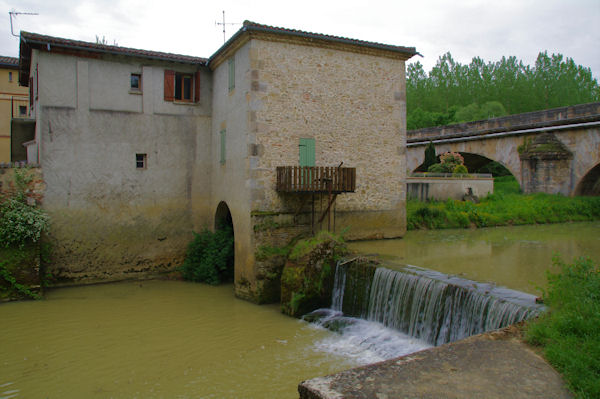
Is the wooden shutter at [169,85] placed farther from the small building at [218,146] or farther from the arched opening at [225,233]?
the arched opening at [225,233]

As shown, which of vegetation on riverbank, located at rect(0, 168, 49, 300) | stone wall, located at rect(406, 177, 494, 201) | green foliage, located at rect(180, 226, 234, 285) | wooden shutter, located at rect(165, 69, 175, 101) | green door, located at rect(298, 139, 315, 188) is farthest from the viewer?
stone wall, located at rect(406, 177, 494, 201)

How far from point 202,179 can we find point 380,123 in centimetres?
639

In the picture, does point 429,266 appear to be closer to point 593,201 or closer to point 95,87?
point 95,87

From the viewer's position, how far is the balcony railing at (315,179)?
13055 mm

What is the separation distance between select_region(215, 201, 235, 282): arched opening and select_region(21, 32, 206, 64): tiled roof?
5.09 metres

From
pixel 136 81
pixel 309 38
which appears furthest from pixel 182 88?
pixel 309 38

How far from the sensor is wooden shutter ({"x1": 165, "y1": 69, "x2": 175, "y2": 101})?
1598 centimetres

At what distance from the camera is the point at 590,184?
966 inches

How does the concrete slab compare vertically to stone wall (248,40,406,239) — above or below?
below

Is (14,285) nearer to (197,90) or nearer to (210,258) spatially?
(210,258)

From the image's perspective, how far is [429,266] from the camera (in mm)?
11711

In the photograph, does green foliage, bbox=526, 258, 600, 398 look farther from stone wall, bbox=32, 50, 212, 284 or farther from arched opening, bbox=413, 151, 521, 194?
arched opening, bbox=413, 151, 521, 194

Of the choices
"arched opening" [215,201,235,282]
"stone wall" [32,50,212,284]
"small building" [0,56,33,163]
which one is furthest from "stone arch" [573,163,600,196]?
"small building" [0,56,33,163]

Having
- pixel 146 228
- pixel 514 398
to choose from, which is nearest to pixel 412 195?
pixel 146 228
